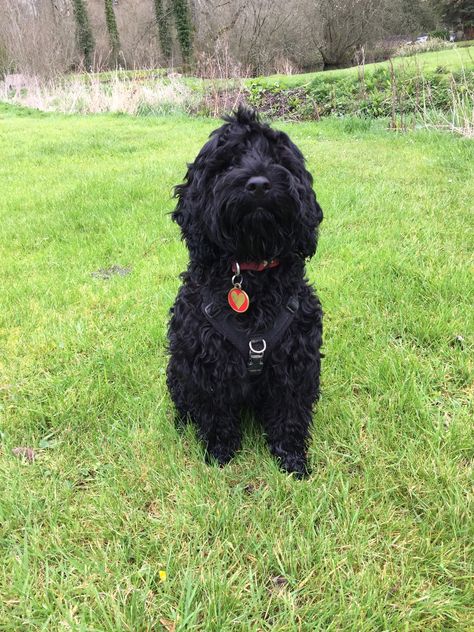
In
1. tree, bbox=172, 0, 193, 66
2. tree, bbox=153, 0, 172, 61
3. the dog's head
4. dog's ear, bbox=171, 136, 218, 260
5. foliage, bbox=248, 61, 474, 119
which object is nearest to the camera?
the dog's head

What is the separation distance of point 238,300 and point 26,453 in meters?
1.50

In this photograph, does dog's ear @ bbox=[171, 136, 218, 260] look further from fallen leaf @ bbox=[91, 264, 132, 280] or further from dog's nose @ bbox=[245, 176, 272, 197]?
fallen leaf @ bbox=[91, 264, 132, 280]

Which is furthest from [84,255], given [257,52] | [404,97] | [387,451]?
[257,52]

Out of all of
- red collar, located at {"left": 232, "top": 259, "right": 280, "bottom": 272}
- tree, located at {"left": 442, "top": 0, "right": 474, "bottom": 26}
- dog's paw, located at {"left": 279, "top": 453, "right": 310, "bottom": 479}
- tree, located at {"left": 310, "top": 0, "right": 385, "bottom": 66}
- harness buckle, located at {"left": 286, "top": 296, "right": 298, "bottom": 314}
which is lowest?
dog's paw, located at {"left": 279, "top": 453, "right": 310, "bottom": 479}

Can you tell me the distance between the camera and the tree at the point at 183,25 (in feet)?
112

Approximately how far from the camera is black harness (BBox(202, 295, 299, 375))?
84.0 inches

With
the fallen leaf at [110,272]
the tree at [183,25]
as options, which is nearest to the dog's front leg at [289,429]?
the fallen leaf at [110,272]

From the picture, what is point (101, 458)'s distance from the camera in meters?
2.49

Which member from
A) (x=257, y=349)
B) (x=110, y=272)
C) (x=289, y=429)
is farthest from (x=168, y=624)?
(x=110, y=272)

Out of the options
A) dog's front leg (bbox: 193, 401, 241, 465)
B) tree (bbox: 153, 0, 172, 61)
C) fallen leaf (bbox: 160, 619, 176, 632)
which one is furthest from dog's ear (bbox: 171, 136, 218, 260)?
tree (bbox: 153, 0, 172, 61)

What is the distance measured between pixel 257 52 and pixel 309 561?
2760 cm

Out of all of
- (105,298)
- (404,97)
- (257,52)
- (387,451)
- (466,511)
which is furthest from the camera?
(257,52)

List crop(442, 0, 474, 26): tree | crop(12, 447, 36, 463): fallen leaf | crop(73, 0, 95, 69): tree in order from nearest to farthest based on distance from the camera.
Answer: crop(12, 447, 36, 463): fallen leaf → crop(442, 0, 474, 26): tree → crop(73, 0, 95, 69): tree

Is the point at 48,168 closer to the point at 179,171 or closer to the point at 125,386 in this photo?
the point at 179,171
